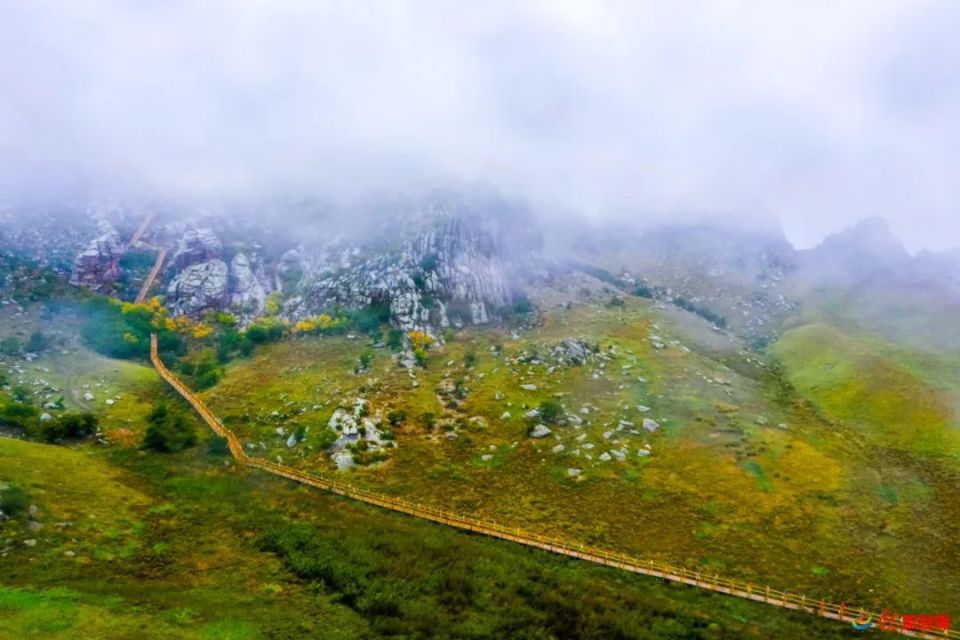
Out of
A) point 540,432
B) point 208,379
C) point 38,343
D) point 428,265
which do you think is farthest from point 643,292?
point 38,343

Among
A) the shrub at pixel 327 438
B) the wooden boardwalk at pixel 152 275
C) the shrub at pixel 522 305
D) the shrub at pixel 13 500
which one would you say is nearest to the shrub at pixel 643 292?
the shrub at pixel 522 305

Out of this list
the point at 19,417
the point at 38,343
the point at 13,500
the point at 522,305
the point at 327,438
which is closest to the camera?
the point at 13,500

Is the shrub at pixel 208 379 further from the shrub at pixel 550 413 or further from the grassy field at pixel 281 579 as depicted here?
the shrub at pixel 550 413

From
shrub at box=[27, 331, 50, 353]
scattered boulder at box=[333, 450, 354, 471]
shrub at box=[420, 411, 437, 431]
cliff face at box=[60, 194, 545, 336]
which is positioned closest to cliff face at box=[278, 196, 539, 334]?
cliff face at box=[60, 194, 545, 336]

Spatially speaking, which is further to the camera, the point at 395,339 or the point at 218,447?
the point at 395,339

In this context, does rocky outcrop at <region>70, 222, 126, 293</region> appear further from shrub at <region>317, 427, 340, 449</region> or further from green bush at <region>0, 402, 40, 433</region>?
shrub at <region>317, 427, 340, 449</region>

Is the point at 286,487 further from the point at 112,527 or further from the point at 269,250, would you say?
the point at 269,250
